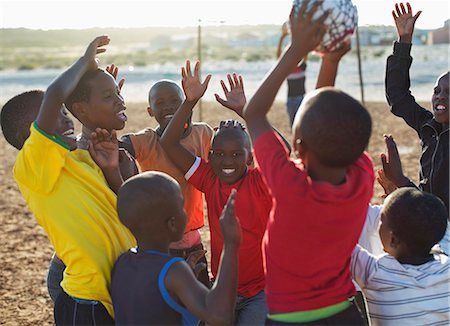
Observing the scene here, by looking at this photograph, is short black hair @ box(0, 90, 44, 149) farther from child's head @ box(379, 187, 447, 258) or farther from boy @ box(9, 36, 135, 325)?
child's head @ box(379, 187, 447, 258)

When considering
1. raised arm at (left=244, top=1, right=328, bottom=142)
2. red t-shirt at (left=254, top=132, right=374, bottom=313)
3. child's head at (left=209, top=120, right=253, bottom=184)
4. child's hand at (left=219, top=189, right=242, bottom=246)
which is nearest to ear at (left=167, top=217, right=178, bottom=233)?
child's hand at (left=219, top=189, right=242, bottom=246)

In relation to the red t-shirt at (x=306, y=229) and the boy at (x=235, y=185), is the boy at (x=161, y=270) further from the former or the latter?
the boy at (x=235, y=185)

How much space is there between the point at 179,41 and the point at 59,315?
123286mm

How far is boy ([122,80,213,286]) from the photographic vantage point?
3.85 m

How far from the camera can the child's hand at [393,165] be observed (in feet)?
11.7

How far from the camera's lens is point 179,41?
123688 millimetres

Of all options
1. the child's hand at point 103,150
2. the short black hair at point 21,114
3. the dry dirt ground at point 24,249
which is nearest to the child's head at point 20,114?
the short black hair at point 21,114

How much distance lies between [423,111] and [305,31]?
6.00 feet

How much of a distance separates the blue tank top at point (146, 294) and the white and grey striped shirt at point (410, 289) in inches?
31.8

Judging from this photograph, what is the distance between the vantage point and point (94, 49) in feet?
10.2

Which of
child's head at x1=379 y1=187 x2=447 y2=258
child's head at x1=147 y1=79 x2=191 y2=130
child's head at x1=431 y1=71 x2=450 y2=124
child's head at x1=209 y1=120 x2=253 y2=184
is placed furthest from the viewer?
child's head at x1=147 y1=79 x2=191 y2=130

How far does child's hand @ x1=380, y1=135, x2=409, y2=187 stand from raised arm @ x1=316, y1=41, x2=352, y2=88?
0.84 m

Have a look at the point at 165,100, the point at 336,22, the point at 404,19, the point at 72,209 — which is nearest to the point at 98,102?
the point at 72,209

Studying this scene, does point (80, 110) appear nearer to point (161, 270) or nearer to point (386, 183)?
point (161, 270)
